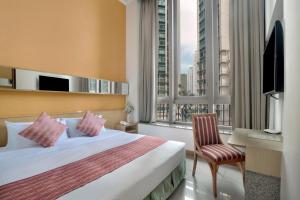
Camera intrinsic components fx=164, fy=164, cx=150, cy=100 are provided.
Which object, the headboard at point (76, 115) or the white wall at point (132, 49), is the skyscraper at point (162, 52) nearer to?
the white wall at point (132, 49)

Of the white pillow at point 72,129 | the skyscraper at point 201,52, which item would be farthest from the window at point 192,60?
the white pillow at point 72,129

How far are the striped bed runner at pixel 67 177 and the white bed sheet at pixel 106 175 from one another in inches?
3.1

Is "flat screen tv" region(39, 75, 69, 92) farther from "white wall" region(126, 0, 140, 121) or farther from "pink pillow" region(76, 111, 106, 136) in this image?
"white wall" region(126, 0, 140, 121)

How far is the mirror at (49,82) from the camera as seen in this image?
230cm

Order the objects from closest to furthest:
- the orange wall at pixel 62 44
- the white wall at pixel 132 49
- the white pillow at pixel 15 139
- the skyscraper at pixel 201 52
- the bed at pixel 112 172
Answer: the bed at pixel 112 172, the white pillow at pixel 15 139, the orange wall at pixel 62 44, the skyscraper at pixel 201 52, the white wall at pixel 132 49

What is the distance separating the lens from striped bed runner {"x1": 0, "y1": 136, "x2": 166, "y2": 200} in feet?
3.88

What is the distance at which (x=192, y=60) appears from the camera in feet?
12.5

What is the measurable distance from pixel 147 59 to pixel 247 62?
2.24 meters

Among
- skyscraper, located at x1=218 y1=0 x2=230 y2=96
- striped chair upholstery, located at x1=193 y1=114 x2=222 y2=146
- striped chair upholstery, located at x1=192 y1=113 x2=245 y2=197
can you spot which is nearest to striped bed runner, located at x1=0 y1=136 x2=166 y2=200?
striped chair upholstery, located at x1=192 y1=113 x2=245 y2=197

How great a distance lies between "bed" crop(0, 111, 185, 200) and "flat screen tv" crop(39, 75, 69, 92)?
0.95m

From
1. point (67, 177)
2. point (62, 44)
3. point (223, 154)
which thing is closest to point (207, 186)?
point (223, 154)

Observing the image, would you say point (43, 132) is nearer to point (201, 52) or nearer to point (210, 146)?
point (210, 146)

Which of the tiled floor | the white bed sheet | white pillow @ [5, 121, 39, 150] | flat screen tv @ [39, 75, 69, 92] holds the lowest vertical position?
the tiled floor

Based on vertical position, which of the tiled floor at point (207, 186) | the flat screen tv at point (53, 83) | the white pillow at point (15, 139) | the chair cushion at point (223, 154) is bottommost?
the tiled floor at point (207, 186)
